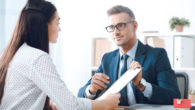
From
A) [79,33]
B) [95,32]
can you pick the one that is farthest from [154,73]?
[79,33]

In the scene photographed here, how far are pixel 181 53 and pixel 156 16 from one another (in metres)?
0.63

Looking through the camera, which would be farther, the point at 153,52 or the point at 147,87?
the point at 153,52

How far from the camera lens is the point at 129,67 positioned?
1.95 m

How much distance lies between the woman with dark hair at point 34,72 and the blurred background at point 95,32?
203 centimetres

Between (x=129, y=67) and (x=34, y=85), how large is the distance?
0.77m

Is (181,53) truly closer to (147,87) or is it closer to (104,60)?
(104,60)

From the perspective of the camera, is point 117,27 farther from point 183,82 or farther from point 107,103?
point 107,103

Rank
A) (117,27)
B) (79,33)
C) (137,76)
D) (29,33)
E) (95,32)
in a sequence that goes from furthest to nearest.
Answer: (79,33), (95,32), (117,27), (137,76), (29,33)

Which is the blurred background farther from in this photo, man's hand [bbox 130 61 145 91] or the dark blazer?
man's hand [bbox 130 61 145 91]

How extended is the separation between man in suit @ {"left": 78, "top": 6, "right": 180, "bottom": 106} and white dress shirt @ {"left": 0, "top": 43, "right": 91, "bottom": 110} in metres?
0.45

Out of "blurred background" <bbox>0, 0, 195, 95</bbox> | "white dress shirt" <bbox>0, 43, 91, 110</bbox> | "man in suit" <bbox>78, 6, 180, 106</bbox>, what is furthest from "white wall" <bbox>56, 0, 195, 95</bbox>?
"white dress shirt" <bbox>0, 43, 91, 110</bbox>

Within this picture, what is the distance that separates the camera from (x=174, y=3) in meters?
3.73

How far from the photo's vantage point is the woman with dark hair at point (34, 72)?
A: 4.21 feet

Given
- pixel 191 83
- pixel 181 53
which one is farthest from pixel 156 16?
pixel 191 83
